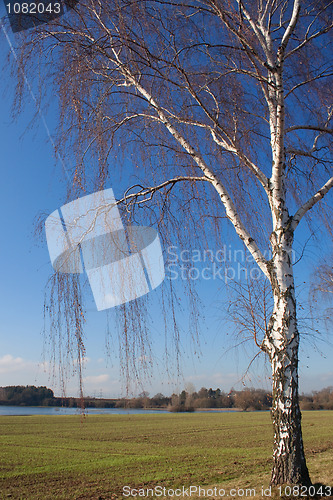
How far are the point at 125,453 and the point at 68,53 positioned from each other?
63.9 feet

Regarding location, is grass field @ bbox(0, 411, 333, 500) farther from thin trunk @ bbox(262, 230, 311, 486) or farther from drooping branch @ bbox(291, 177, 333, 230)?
drooping branch @ bbox(291, 177, 333, 230)

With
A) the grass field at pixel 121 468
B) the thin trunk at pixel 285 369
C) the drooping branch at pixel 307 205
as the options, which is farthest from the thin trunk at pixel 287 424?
the grass field at pixel 121 468

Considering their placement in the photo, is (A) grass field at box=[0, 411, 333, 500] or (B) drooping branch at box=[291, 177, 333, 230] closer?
(B) drooping branch at box=[291, 177, 333, 230]

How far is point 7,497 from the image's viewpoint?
34.3ft

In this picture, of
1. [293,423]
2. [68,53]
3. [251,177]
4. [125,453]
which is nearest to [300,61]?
[251,177]

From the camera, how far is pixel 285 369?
5160mm

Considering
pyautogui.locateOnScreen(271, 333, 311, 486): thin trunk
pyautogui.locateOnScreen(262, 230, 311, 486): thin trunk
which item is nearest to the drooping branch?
pyautogui.locateOnScreen(262, 230, 311, 486): thin trunk

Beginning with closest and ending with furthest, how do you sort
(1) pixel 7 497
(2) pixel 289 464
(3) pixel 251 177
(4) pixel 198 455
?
(2) pixel 289 464 < (3) pixel 251 177 < (1) pixel 7 497 < (4) pixel 198 455

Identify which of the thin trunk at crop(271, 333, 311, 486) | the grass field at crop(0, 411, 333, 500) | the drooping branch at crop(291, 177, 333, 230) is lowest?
the grass field at crop(0, 411, 333, 500)

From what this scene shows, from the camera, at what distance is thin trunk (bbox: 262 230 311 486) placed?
4930mm

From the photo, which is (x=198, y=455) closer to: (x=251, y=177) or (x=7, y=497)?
(x=7, y=497)

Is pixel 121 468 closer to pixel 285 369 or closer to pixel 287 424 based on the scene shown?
pixel 287 424

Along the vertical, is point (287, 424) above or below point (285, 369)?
below

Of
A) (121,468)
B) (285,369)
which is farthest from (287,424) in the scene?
(121,468)
